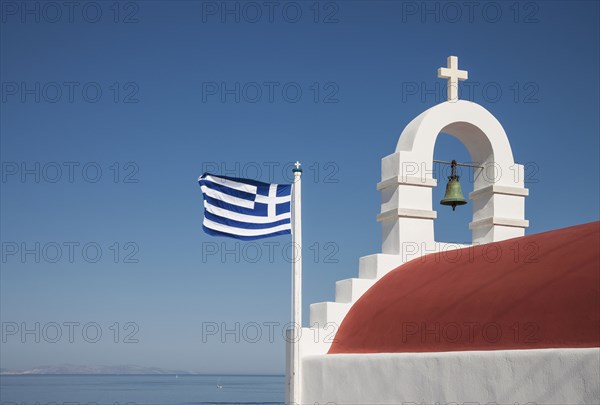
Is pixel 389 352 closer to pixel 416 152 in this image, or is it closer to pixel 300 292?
pixel 300 292

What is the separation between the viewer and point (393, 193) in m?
13.3

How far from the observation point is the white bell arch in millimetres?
13117

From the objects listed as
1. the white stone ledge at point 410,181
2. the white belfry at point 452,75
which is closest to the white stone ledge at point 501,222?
the white stone ledge at point 410,181

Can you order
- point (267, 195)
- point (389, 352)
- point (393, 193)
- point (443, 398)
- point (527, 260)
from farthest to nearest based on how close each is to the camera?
point (393, 193) → point (267, 195) → point (389, 352) → point (527, 260) → point (443, 398)

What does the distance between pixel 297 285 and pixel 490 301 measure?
3.37m

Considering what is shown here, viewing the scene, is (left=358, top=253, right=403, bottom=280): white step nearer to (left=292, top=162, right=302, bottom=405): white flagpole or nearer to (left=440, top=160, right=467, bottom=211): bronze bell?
(left=292, top=162, right=302, bottom=405): white flagpole

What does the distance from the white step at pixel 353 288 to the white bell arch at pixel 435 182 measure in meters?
0.87

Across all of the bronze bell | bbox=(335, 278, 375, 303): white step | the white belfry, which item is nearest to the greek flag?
bbox=(335, 278, 375, 303): white step

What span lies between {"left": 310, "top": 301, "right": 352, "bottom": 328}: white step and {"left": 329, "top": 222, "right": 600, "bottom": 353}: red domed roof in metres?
0.12

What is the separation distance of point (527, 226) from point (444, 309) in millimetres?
4455

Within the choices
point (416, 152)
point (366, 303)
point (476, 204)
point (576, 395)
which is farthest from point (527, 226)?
point (576, 395)

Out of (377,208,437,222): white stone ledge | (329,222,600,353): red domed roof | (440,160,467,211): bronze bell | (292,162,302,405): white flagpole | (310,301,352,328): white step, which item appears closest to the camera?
(329,222,600,353): red domed roof

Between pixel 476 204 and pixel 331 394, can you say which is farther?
pixel 476 204

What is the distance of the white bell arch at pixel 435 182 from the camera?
13.1 m
